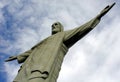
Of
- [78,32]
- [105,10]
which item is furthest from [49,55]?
[105,10]

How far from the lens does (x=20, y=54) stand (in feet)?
46.7

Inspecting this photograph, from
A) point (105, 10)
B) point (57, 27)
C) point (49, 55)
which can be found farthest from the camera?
Answer: point (57, 27)

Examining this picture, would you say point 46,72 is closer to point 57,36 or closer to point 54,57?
point 54,57

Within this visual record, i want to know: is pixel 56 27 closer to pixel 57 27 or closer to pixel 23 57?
pixel 57 27

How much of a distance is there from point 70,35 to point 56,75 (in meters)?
1.88

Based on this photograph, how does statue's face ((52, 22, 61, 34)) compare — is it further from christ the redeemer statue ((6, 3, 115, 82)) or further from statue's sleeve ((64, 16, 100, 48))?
statue's sleeve ((64, 16, 100, 48))

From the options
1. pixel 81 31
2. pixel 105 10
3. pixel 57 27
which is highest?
pixel 105 10

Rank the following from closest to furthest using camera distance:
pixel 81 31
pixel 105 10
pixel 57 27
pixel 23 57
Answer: pixel 105 10 → pixel 81 31 → pixel 23 57 → pixel 57 27

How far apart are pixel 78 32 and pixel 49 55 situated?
1441 mm

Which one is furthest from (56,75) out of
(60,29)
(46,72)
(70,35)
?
(60,29)

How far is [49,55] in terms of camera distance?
41.1 ft

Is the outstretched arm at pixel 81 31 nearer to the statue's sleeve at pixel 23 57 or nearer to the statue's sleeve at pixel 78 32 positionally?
the statue's sleeve at pixel 78 32

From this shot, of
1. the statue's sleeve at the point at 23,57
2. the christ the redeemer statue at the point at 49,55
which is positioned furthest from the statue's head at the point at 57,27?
the statue's sleeve at the point at 23,57

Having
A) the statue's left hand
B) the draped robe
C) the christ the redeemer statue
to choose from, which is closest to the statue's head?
the christ the redeemer statue
